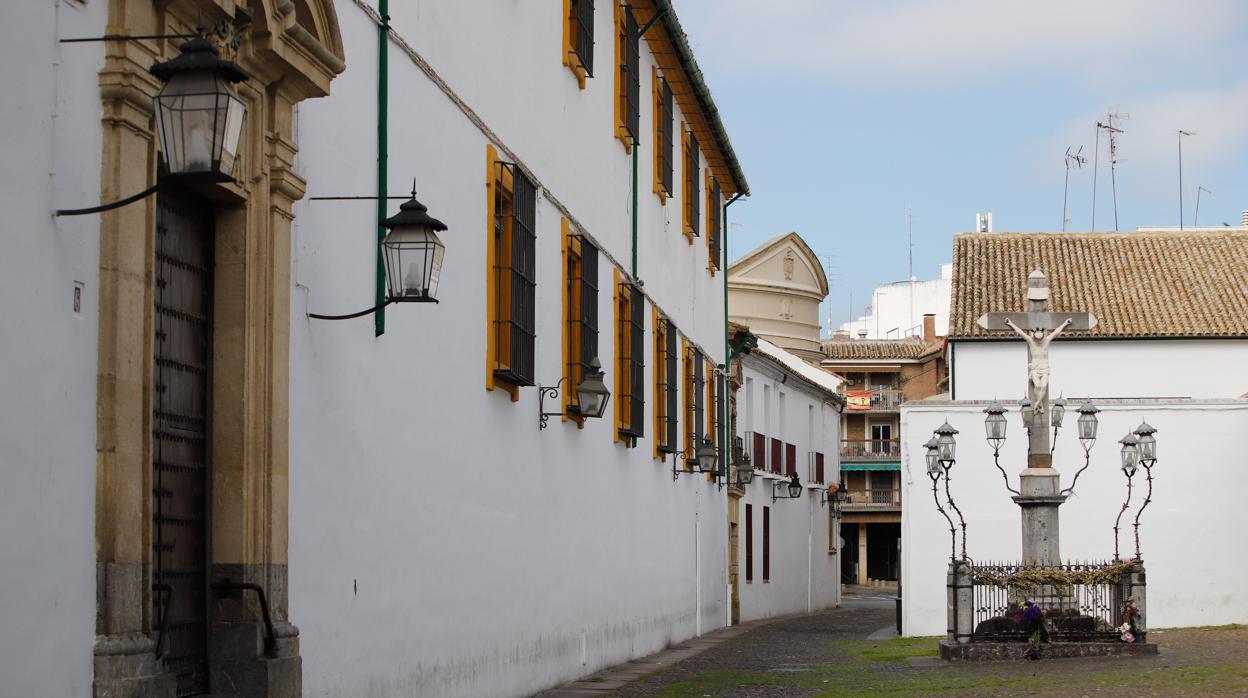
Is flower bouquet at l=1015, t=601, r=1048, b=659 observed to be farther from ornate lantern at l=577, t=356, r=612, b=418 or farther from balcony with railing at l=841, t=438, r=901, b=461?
balcony with railing at l=841, t=438, r=901, b=461

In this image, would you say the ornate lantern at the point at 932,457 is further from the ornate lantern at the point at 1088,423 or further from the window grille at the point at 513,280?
the window grille at the point at 513,280

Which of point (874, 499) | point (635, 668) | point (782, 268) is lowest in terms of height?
point (635, 668)

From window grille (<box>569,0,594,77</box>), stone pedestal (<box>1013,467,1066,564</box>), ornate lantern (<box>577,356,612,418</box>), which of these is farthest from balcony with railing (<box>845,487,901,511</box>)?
ornate lantern (<box>577,356,612,418</box>)

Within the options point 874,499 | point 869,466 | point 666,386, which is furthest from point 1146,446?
point 874,499

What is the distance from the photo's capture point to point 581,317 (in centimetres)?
1602

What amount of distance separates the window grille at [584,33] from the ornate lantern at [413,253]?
7494mm

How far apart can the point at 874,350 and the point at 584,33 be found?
189 feet

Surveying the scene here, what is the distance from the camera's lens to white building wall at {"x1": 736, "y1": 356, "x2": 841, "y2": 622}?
33656 mm

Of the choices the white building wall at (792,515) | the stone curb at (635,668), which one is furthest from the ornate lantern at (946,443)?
the white building wall at (792,515)

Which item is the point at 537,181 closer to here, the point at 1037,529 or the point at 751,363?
the point at 1037,529

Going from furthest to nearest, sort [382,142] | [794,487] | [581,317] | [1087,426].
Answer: [794,487]
[1087,426]
[581,317]
[382,142]

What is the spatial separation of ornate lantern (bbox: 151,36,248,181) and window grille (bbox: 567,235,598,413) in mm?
9534

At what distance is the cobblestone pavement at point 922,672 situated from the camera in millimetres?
14281

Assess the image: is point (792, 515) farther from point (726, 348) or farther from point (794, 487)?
point (726, 348)
